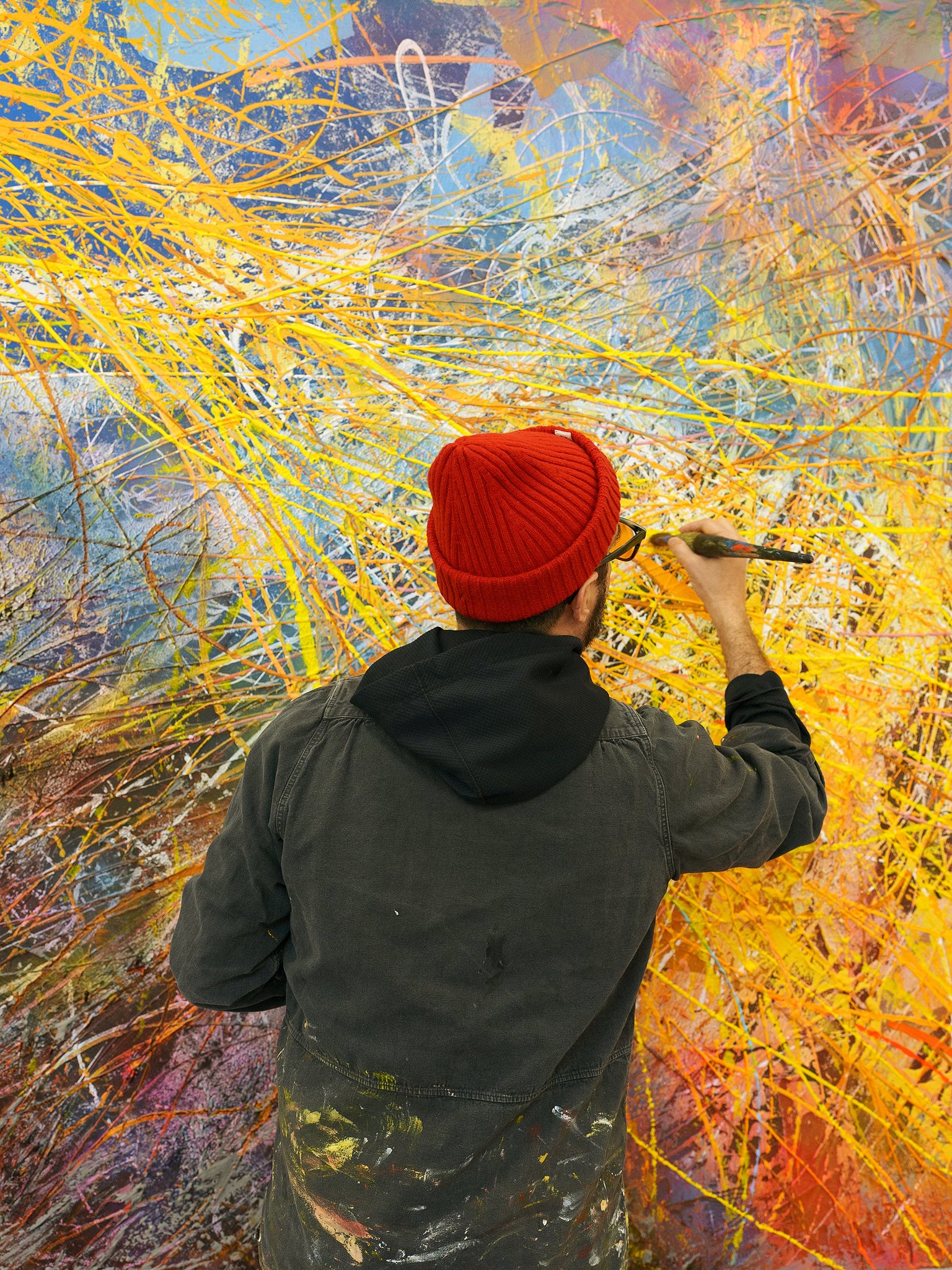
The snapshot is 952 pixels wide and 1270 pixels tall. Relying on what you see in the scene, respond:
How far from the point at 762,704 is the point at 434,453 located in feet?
2.23

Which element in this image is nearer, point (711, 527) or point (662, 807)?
point (662, 807)

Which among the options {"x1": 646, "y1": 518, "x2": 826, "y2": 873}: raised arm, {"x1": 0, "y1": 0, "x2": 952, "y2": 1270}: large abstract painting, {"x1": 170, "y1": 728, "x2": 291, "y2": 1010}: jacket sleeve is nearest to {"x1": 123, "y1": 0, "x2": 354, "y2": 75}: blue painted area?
{"x1": 0, "y1": 0, "x2": 952, "y2": 1270}: large abstract painting

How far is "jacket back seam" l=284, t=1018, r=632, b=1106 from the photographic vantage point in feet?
2.77

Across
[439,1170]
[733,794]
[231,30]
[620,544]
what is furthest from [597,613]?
[231,30]

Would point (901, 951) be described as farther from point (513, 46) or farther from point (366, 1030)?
point (513, 46)

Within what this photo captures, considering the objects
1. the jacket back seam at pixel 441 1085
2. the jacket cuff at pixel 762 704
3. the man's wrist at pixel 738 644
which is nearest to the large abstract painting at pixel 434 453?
the man's wrist at pixel 738 644

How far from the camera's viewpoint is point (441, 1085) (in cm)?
84

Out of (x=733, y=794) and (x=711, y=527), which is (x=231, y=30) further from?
(x=733, y=794)

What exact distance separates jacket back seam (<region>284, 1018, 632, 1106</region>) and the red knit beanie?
20.8 inches

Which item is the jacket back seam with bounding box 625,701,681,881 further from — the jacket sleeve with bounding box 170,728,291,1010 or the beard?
the jacket sleeve with bounding box 170,728,291,1010

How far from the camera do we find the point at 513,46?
4.19 ft

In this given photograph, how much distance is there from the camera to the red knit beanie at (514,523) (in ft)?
2.58

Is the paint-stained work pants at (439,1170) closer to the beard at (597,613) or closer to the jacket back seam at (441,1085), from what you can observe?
the jacket back seam at (441,1085)

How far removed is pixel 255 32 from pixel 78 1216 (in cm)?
202
